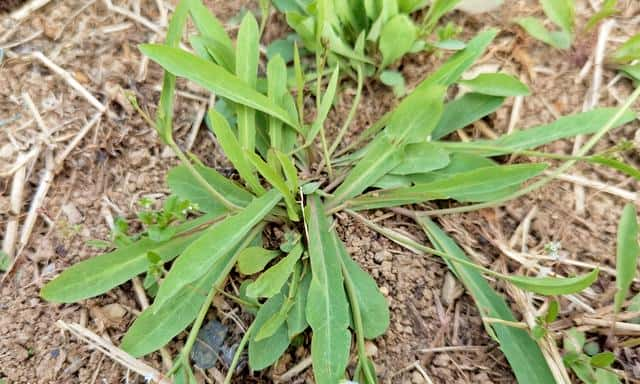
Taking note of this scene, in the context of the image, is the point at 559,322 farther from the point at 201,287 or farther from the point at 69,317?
the point at 69,317

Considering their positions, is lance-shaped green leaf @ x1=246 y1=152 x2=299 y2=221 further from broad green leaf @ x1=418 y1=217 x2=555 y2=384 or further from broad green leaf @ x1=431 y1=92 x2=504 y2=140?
broad green leaf @ x1=431 y1=92 x2=504 y2=140

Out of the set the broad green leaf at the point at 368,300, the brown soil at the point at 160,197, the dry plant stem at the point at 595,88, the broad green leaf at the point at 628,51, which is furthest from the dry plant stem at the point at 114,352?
the broad green leaf at the point at 628,51

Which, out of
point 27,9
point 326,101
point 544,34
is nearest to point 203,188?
point 326,101

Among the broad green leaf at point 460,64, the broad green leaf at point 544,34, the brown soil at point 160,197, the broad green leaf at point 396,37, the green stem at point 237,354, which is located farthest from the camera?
the broad green leaf at point 544,34

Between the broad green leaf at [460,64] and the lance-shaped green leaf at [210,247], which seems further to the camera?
the broad green leaf at [460,64]

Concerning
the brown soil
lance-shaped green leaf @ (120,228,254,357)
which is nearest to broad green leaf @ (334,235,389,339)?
the brown soil

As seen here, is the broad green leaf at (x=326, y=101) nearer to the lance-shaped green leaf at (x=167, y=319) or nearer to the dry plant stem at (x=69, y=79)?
the lance-shaped green leaf at (x=167, y=319)

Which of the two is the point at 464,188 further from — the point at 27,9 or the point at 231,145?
the point at 27,9
